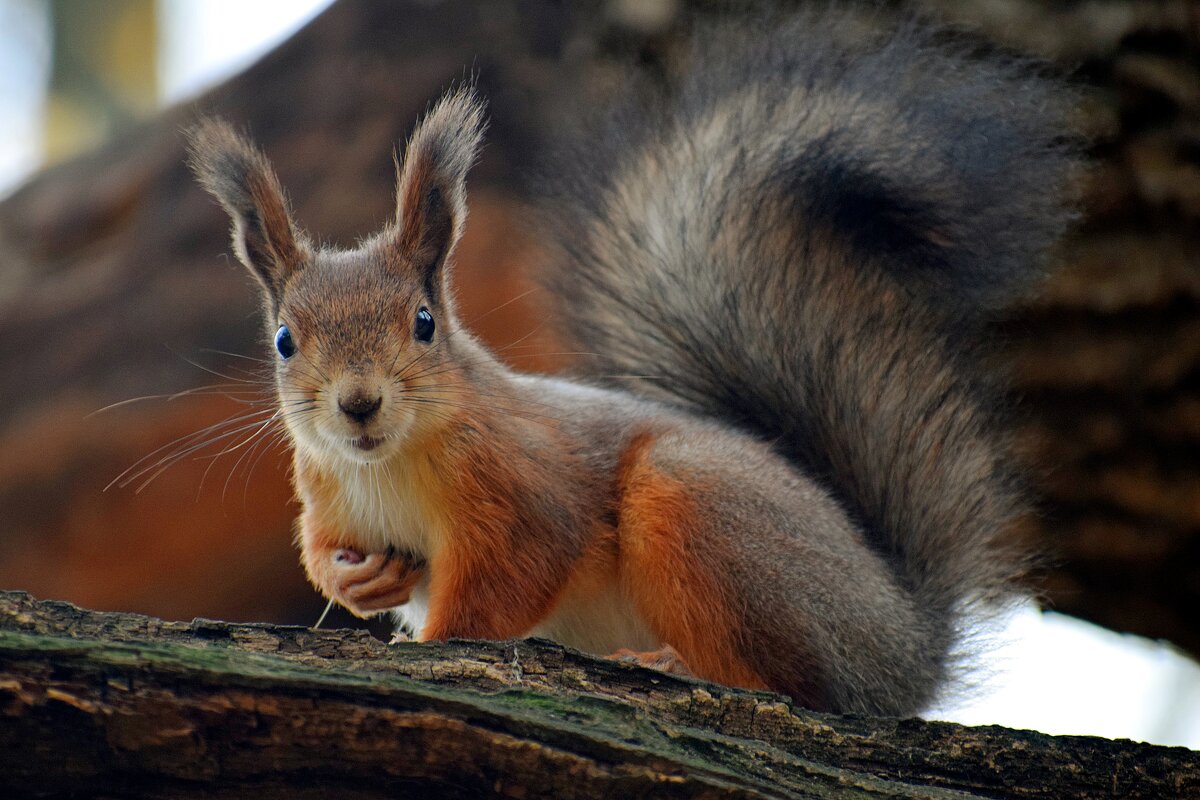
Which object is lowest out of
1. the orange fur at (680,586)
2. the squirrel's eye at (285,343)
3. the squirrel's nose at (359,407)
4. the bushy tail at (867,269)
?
the orange fur at (680,586)

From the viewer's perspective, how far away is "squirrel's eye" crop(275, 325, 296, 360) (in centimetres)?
185

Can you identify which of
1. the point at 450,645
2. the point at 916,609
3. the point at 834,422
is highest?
the point at 834,422

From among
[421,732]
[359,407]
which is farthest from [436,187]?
[421,732]

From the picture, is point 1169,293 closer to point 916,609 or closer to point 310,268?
point 916,609

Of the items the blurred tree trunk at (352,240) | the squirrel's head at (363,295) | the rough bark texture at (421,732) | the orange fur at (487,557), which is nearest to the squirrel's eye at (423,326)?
the squirrel's head at (363,295)

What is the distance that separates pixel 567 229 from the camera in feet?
8.25

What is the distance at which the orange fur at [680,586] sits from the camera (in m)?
1.78

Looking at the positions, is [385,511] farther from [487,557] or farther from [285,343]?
[285,343]

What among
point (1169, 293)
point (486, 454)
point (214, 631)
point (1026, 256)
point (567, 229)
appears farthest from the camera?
point (1169, 293)

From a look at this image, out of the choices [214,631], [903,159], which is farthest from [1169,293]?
[214,631]

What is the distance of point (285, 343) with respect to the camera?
6.10ft

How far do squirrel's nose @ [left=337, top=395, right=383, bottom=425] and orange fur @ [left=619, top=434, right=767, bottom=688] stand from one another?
1.56 ft

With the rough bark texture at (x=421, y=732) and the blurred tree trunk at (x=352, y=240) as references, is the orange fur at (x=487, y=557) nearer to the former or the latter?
the rough bark texture at (x=421, y=732)

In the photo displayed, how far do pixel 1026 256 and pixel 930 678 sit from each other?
79cm
